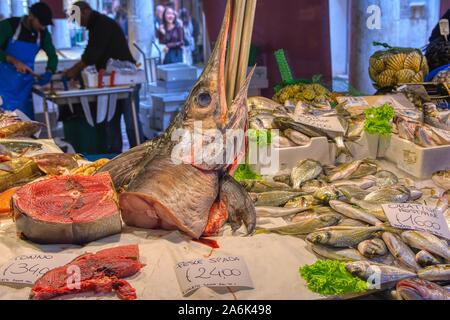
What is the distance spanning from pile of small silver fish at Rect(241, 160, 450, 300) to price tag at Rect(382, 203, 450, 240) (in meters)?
0.03

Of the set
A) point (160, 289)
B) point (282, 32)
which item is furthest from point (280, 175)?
point (282, 32)

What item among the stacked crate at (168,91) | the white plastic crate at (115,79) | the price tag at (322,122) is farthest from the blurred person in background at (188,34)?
the price tag at (322,122)

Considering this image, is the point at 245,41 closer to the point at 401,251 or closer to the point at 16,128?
the point at 401,251

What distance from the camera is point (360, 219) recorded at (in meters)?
2.04

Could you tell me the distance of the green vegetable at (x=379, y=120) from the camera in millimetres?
2783

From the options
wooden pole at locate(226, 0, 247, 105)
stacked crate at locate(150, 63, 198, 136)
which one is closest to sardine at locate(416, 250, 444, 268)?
wooden pole at locate(226, 0, 247, 105)

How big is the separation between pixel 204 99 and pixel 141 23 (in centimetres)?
932

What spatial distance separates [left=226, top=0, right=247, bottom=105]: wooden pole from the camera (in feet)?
6.10

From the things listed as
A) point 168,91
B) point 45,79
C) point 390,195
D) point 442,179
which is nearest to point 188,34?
point 168,91

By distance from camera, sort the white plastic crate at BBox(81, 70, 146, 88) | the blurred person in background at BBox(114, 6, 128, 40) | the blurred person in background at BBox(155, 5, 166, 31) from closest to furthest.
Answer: the white plastic crate at BBox(81, 70, 146, 88) < the blurred person in background at BBox(155, 5, 166, 31) < the blurred person in background at BBox(114, 6, 128, 40)

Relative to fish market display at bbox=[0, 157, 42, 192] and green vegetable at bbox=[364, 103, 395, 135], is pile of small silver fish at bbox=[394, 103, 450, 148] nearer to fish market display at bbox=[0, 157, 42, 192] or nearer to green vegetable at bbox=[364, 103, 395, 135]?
green vegetable at bbox=[364, 103, 395, 135]

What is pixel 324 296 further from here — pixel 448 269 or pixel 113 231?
pixel 113 231

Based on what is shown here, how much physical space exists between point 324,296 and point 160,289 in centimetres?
49

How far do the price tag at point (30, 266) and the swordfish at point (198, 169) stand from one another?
0.31m
